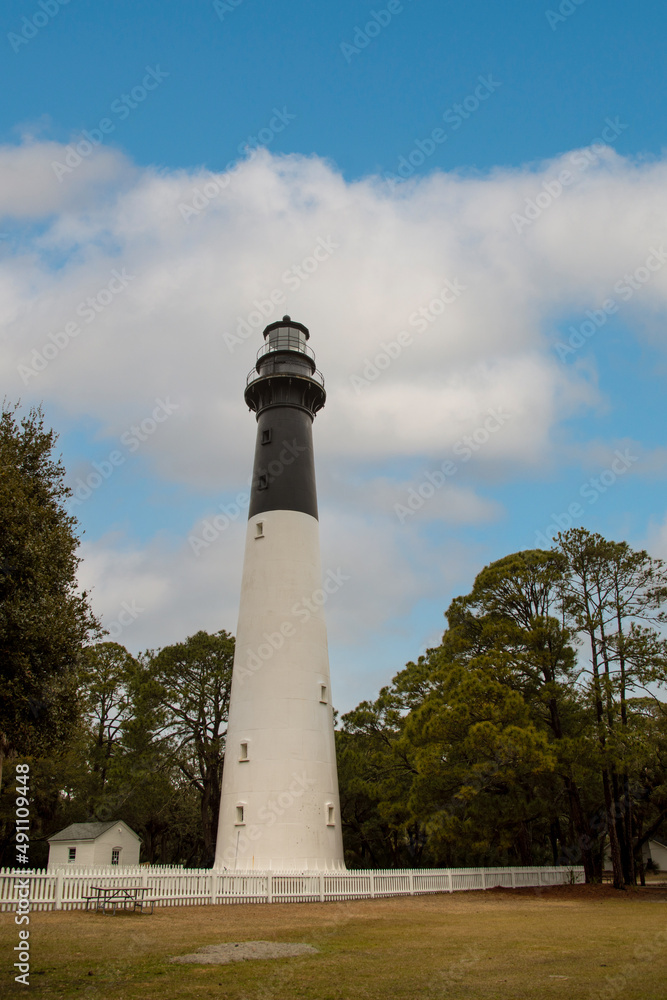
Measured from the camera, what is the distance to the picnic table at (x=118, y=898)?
16.3 metres

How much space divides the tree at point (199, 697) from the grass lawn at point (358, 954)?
16277mm

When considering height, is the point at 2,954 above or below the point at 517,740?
below

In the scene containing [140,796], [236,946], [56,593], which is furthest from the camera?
[140,796]

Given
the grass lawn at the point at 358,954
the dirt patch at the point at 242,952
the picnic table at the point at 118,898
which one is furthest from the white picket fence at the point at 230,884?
the dirt patch at the point at 242,952

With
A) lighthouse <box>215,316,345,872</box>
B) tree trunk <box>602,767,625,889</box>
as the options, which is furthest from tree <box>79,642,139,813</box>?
tree trunk <box>602,767,625,889</box>

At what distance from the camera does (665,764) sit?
29.2m

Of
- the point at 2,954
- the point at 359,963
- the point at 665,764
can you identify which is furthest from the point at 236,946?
the point at 665,764

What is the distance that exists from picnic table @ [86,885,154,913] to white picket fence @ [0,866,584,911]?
0.19 meters

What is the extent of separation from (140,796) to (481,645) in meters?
18.2

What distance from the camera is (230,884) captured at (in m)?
19.3

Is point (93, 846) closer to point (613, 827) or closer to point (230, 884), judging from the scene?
point (230, 884)

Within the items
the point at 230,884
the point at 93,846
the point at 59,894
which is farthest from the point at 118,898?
the point at 93,846

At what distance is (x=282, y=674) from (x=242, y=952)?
13.9 metres

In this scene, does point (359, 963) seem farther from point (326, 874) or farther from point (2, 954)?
point (326, 874)
